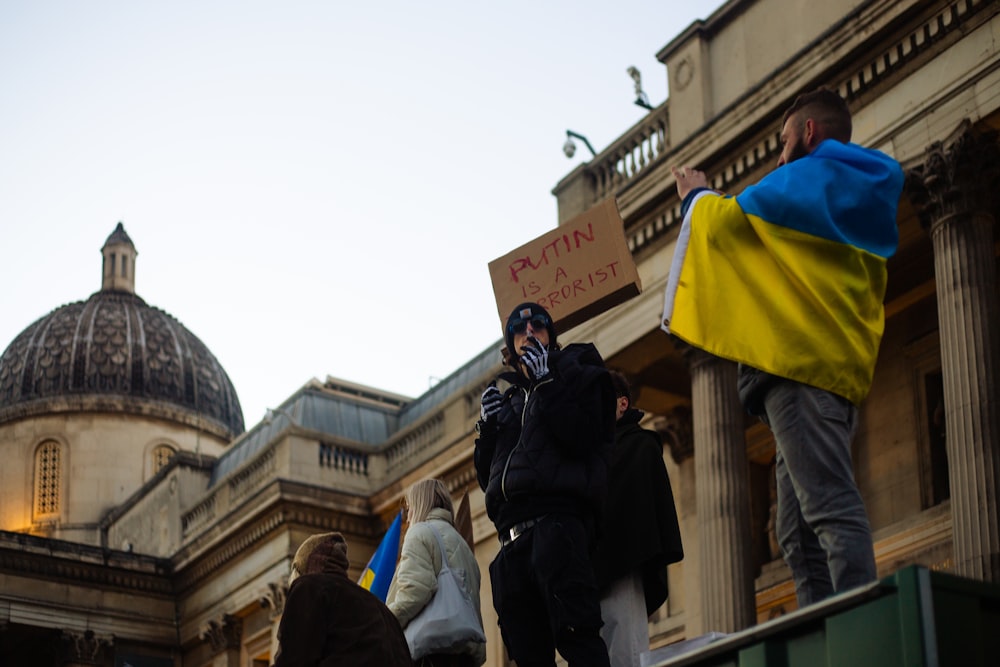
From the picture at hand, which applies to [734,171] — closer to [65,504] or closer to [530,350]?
[530,350]

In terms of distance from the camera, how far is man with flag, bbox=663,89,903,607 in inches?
286

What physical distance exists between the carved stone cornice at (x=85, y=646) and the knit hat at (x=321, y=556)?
27.8m

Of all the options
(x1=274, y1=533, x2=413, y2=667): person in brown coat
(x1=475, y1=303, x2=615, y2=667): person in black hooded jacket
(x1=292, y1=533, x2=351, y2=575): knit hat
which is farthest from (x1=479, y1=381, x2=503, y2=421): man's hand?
(x1=274, y1=533, x2=413, y2=667): person in brown coat

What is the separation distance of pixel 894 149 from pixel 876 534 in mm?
4560

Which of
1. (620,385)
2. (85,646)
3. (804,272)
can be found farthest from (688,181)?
(85,646)

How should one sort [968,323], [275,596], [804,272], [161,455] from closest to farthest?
[804,272] → [968,323] → [275,596] → [161,455]

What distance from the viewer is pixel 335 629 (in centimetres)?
771

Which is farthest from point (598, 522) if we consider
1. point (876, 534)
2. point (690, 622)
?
point (690, 622)

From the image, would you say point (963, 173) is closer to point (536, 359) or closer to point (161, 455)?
point (536, 359)

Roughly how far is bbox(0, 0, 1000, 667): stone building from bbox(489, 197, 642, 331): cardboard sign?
675 cm

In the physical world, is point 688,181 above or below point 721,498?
below

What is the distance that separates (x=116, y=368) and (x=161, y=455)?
265 cm

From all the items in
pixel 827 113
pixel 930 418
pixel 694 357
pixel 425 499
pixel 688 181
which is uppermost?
pixel 694 357

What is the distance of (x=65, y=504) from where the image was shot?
46.3m
